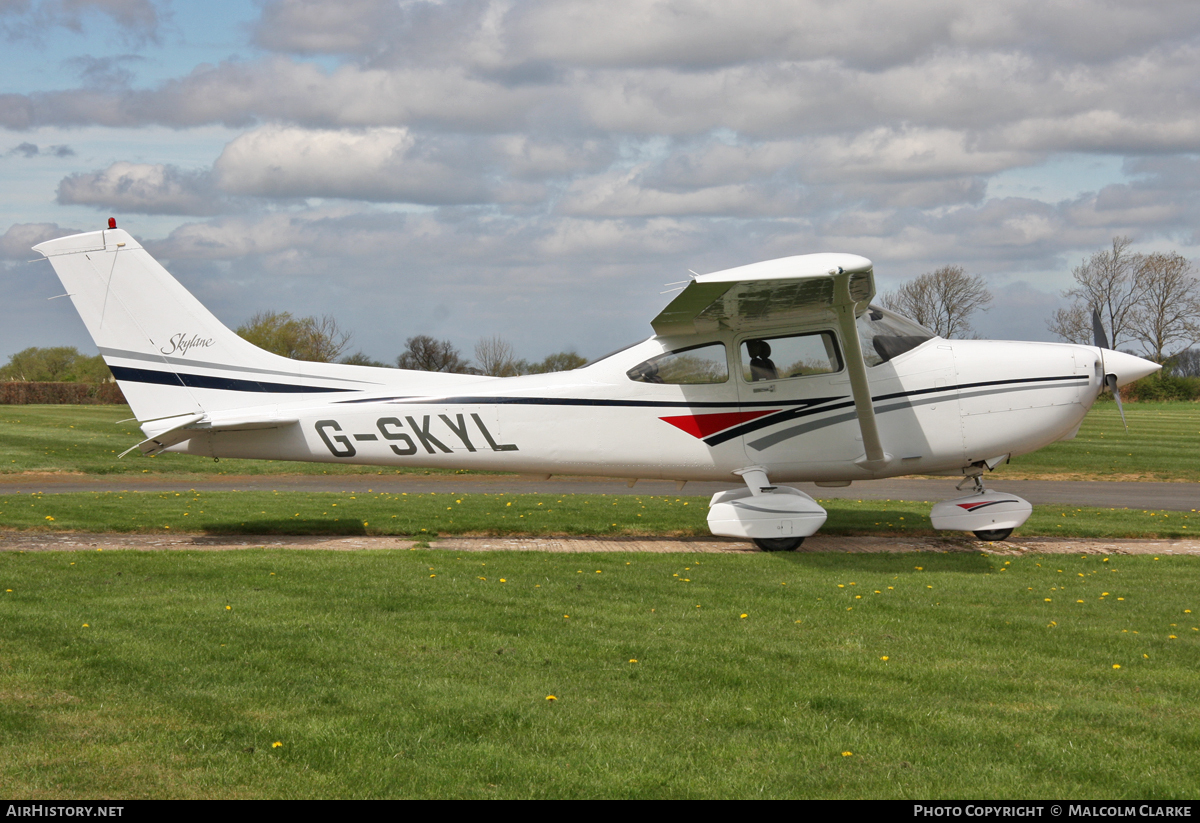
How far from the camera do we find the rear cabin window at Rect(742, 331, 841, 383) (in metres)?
10.1

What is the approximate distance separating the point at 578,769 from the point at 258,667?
2.37m

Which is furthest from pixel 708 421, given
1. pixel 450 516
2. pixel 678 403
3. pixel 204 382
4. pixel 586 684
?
pixel 204 382

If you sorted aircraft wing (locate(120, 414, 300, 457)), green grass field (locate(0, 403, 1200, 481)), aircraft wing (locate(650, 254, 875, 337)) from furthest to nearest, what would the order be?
green grass field (locate(0, 403, 1200, 481)), aircraft wing (locate(120, 414, 300, 457)), aircraft wing (locate(650, 254, 875, 337))

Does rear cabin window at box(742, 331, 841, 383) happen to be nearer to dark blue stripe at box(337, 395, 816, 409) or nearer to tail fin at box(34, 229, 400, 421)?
dark blue stripe at box(337, 395, 816, 409)

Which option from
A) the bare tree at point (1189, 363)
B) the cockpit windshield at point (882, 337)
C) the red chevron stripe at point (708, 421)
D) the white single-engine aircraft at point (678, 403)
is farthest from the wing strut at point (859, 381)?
the bare tree at point (1189, 363)

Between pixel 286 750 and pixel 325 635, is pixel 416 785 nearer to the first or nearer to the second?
pixel 286 750

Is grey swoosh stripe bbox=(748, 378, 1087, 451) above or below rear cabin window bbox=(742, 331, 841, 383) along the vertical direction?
below

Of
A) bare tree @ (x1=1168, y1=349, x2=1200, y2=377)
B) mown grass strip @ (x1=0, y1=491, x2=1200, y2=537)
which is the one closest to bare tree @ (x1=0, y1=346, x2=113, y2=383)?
mown grass strip @ (x1=0, y1=491, x2=1200, y2=537)

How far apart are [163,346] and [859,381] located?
25.5 feet

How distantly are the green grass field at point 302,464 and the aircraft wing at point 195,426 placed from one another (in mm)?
9692

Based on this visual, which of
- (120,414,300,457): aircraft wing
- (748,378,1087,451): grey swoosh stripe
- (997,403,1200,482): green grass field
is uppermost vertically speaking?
(120,414,300,457): aircraft wing

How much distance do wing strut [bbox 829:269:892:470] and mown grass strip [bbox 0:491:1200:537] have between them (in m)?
2.14

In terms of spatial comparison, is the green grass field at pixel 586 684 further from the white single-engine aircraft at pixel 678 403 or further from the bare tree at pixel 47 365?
the bare tree at pixel 47 365
